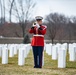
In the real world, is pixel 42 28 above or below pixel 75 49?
above

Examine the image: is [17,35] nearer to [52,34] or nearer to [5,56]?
[52,34]

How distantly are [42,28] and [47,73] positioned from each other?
6.19 feet

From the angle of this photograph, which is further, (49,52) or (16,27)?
(16,27)

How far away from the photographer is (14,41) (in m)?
47.3

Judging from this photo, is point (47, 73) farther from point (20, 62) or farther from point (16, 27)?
point (16, 27)

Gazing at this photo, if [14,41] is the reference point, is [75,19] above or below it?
above

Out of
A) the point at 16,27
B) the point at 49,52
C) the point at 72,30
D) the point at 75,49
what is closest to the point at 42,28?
the point at 75,49

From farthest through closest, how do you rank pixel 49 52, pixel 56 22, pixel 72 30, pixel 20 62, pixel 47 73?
pixel 72 30
pixel 56 22
pixel 49 52
pixel 20 62
pixel 47 73

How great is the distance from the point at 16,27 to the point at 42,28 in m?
45.9

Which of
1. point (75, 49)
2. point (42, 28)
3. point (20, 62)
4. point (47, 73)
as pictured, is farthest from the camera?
point (75, 49)

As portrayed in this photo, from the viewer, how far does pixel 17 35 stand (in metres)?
55.0

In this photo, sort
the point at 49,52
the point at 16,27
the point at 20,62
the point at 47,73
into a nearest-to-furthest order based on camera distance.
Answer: the point at 47,73 < the point at 20,62 < the point at 49,52 < the point at 16,27

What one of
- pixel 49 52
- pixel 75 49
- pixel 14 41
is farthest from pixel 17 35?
pixel 75 49

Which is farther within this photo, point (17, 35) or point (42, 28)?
point (17, 35)
